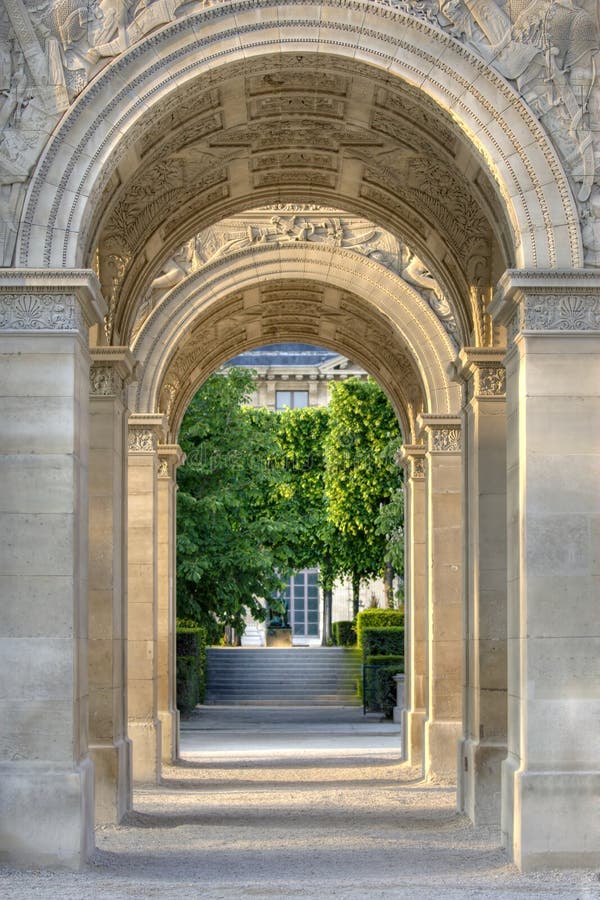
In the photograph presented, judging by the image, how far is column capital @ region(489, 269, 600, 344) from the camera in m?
15.6

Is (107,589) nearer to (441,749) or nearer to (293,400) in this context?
(441,749)

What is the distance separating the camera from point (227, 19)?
16.0 m

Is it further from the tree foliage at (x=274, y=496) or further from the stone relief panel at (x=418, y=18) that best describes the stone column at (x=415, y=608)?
the tree foliage at (x=274, y=496)

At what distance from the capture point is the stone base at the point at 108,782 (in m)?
19.5

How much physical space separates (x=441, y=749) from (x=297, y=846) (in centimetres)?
809

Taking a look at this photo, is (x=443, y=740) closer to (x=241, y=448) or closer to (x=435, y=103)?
(x=435, y=103)

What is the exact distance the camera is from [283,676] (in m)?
51.1

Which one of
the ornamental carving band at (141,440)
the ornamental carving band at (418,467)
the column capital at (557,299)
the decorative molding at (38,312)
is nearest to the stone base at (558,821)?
the column capital at (557,299)

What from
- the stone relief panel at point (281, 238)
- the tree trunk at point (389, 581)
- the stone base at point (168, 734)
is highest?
the stone relief panel at point (281, 238)

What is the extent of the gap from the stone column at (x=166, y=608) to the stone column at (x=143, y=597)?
2378 mm

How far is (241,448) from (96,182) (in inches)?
1222

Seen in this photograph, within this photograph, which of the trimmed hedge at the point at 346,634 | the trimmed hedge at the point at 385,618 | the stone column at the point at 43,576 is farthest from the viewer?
the trimmed hedge at the point at 346,634

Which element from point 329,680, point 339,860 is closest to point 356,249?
point 339,860

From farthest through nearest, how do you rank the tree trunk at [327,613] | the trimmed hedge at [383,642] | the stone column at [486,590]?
the tree trunk at [327,613], the trimmed hedge at [383,642], the stone column at [486,590]
